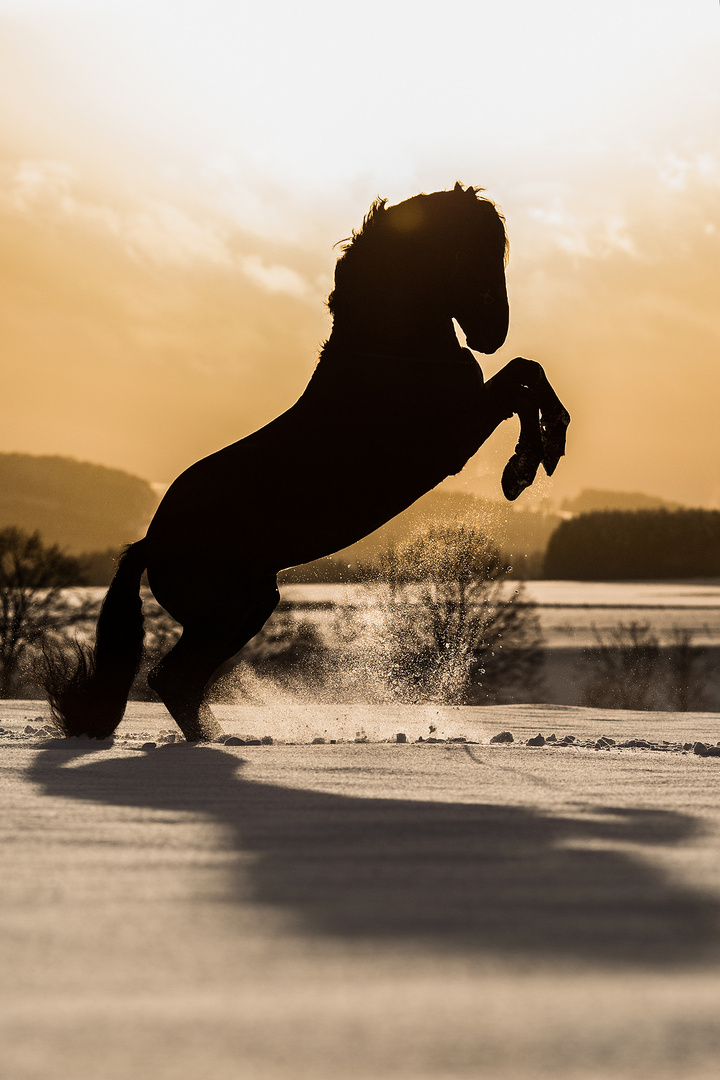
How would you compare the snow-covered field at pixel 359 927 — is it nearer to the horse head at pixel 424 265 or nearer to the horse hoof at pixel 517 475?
the horse hoof at pixel 517 475

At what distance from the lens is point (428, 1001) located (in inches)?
54.4

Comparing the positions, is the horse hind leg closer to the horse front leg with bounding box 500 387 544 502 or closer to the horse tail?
the horse tail

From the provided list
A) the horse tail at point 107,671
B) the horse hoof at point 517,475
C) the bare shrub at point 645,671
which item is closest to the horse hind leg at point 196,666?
the horse tail at point 107,671

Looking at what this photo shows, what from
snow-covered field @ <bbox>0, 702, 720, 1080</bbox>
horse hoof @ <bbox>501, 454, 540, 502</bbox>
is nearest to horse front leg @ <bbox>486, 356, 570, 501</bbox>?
horse hoof @ <bbox>501, 454, 540, 502</bbox>

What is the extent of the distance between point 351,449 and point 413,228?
1004 millimetres

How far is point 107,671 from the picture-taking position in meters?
4.82

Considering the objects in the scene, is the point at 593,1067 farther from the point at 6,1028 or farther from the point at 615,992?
the point at 6,1028

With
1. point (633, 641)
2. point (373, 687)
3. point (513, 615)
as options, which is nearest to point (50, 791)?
point (373, 687)

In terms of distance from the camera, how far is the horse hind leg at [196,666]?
15.6 ft

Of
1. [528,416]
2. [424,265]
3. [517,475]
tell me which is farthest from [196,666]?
[424,265]

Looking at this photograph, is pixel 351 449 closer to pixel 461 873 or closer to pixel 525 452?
pixel 525 452

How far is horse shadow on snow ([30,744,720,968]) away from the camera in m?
1.67

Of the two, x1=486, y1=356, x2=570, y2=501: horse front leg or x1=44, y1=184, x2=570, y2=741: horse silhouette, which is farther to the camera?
x1=486, y1=356, x2=570, y2=501: horse front leg

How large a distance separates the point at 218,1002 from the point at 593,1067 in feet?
1.58
